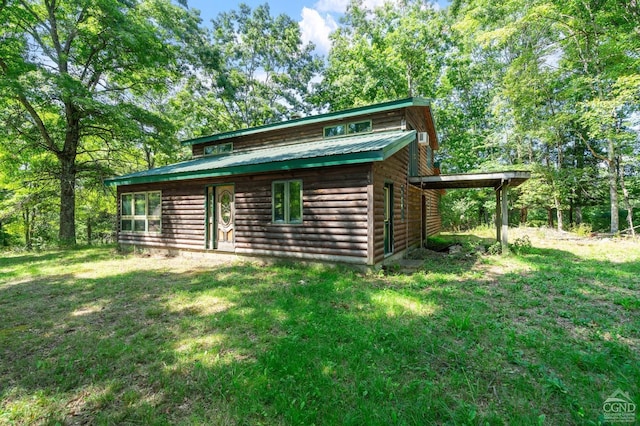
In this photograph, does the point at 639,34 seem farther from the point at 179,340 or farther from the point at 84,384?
the point at 84,384

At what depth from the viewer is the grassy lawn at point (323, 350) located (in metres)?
2.50

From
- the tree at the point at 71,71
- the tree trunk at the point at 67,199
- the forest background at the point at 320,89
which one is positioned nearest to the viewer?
the tree at the point at 71,71

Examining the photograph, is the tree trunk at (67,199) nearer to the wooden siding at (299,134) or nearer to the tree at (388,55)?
the wooden siding at (299,134)

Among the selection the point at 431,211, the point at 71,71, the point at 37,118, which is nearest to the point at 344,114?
the point at 431,211

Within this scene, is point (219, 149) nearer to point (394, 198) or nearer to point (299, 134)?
point (299, 134)

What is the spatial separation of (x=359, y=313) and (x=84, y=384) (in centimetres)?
351

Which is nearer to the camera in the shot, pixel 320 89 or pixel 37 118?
pixel 37 118

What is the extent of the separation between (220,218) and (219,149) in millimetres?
5362

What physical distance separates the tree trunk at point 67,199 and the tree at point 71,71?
0.12ft

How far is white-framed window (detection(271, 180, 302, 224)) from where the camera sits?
26.2 ft

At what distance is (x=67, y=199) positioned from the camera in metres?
13.8

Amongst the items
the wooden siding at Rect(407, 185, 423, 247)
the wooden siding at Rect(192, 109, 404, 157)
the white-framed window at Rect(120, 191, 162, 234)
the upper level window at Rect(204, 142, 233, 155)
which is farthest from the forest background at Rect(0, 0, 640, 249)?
the wooden siding at Rect(407, 185, 423, 247)

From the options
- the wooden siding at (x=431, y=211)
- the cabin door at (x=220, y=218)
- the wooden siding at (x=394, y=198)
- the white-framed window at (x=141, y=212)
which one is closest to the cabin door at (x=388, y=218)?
the wooden siding at (x=394, y=198)

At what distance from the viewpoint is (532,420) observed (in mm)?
2307
